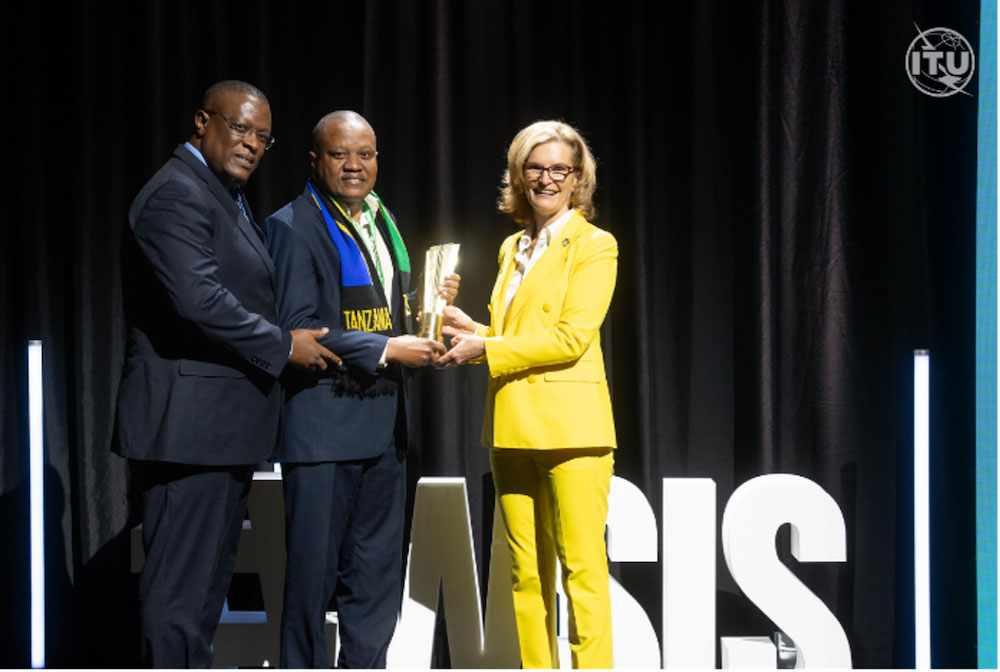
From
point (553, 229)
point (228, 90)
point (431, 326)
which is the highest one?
point (228, 90)

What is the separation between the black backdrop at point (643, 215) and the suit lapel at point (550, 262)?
2.91ft

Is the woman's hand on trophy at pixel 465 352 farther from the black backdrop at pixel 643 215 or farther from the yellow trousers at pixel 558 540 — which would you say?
the black backdrop at pixel 643 215

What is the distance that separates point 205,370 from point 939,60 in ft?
9.13

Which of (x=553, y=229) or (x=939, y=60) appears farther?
(x=939, y=60)

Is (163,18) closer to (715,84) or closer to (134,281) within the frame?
(134,281)

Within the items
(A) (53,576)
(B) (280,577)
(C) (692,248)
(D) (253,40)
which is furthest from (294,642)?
(D) (253,40)

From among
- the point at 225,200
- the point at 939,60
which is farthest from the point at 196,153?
the point at 939,60

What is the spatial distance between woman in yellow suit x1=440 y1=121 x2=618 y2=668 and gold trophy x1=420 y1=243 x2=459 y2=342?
0.09 m

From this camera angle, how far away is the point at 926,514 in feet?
9.15

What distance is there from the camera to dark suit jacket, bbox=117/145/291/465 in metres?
2.09

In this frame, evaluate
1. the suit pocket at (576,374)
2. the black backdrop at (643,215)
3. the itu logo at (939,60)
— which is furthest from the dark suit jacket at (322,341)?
the itu logo at (939,60)

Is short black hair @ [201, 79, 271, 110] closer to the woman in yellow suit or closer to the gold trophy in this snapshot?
the gold trophy

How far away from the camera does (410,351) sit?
2.31 meters

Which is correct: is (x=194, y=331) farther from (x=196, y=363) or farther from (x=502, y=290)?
(x=502, y=290)
